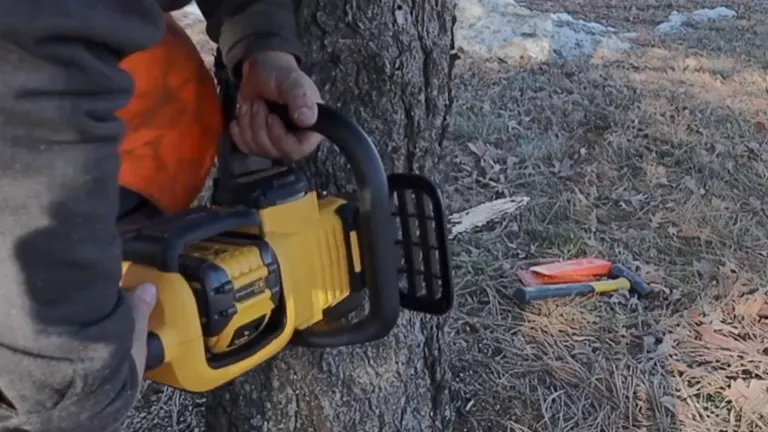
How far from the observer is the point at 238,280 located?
4.23 feet

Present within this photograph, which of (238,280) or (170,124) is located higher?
(170,124)

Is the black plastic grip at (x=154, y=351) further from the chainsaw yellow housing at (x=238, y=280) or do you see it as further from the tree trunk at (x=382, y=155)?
the tree trunk at (x=382, y=155)

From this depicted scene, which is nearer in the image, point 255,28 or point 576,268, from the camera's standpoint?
point 255,28

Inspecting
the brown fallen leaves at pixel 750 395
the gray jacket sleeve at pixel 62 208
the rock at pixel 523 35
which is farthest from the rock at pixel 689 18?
the gray jacket sleeve at pixel 62 208

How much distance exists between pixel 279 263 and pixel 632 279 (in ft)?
5.47

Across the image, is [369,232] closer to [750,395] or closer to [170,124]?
[170,124]

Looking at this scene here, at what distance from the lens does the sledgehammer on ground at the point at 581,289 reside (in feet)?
8.86

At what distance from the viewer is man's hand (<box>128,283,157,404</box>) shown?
116 cm

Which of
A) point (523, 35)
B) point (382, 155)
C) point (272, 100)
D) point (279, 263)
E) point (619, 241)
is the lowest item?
point (523, 35)

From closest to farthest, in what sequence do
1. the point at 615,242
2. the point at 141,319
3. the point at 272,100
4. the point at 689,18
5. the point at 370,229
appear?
the point at 141,319, the point at 370,229, the point at 272,100, the point at 615,242, the point at 689,18

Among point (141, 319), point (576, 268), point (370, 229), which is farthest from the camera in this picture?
point (576, 268)

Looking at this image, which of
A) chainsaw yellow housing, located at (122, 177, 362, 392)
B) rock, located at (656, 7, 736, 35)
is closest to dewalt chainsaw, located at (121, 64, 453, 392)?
chainsaw yellow housing, located at (122, 177, 362, 392)

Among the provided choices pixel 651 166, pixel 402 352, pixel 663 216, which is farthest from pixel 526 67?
pixel 402 352

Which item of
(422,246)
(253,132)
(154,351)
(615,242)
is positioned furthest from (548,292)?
(154,351)
